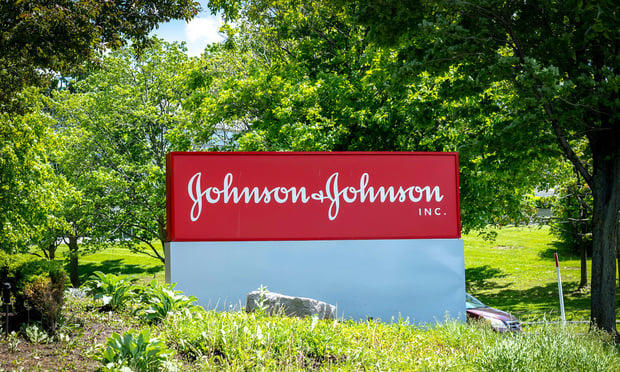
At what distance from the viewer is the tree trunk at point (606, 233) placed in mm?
10477

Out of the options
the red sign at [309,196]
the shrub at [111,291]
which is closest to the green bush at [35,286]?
the shrub at [111,291]

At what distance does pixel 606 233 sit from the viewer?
416 inches

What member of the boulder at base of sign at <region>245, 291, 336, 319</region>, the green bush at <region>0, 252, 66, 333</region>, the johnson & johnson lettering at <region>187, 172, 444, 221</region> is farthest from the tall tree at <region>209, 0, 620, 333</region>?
the green bush at <region>0, 252, 66, 333</region>

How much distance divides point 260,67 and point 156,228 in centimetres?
1087

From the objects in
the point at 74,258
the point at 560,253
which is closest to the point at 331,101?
the point at 74,258

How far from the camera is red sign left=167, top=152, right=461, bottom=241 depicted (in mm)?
9555

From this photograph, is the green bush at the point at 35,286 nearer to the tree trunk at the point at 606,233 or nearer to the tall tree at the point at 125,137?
the tree trunk at the point at 606,233

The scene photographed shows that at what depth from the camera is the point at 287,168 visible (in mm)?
9773

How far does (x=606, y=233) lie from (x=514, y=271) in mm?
24510

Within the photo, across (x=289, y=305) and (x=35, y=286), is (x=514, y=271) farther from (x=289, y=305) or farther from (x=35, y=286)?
(x=35, y=286)

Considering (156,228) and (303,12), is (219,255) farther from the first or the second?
(156,228)

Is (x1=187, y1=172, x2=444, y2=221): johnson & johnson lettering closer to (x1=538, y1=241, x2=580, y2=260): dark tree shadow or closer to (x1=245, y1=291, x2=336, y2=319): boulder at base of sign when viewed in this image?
(x1=245, y1=291, x2=336, y2=319): boulder at base of sign

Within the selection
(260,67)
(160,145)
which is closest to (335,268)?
(260,67)

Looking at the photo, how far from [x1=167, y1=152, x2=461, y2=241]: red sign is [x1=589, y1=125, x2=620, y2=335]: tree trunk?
3.01 meters
